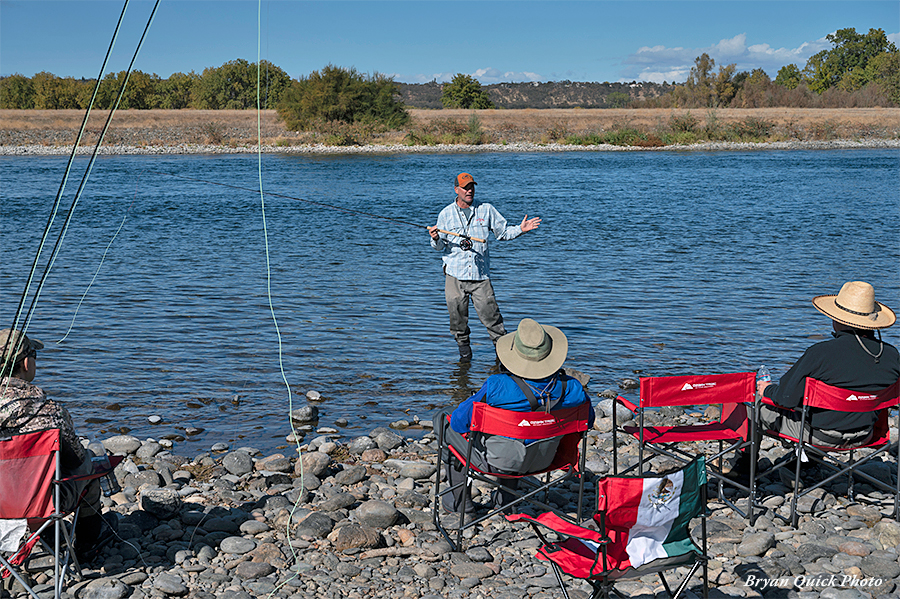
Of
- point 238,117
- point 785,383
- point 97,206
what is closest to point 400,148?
point 238,117

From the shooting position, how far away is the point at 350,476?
17.7 feet

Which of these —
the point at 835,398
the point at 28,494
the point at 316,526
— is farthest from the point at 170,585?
the point at 835,398

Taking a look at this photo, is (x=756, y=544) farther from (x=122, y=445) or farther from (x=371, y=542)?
(x=122, y=445)

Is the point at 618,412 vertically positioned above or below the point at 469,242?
below

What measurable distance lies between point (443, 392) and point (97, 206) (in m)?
19.4

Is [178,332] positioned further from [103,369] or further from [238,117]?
[238,117]

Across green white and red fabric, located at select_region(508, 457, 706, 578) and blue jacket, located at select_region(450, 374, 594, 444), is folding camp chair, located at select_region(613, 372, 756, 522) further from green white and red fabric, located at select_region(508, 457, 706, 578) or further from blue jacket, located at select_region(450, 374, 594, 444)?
green white and red fabric, located at select_region(508, 457, 706, 578)

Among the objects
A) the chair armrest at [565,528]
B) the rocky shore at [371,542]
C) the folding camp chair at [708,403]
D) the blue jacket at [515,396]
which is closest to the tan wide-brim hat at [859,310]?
the folding camp chair at [708,403]

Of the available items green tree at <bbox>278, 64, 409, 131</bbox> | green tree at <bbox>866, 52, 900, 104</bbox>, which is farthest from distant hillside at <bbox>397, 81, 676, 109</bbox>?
green tree at <bbox>278, 64, 409, 131</bbox>

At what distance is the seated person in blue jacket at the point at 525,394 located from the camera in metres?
4.27

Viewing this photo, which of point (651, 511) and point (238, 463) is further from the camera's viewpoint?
point (238, 463)

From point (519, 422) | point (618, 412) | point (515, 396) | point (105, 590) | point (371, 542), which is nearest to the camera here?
point (105, 590)

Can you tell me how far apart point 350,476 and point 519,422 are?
1685mm

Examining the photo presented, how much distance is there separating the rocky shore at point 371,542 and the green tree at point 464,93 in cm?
8794
